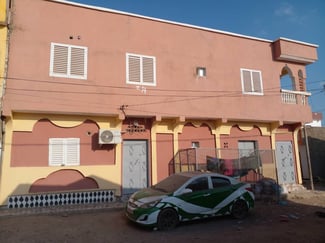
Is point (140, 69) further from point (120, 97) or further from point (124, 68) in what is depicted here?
point (120, 97)

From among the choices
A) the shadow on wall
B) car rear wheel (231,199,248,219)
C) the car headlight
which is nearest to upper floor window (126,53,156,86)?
the car headlight

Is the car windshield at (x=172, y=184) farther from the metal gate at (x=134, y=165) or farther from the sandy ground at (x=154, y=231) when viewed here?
the metal gate at (x=134, y=165)

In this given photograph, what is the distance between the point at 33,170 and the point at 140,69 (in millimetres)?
5807

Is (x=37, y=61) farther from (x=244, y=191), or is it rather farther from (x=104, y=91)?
(x=244, y=191)

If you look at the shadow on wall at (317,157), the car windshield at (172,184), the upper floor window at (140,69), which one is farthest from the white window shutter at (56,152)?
the shadow on wall at (317,157)

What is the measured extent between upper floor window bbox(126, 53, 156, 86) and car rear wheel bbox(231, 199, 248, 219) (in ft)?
19.9

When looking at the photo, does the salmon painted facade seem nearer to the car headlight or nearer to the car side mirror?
the car headlight

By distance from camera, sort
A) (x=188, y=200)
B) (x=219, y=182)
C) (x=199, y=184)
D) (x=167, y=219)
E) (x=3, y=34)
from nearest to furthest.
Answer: (x=167, y=219)
(x=188, y=200)
(x=199, y=184)
(x=219, y=182)
(x=3, y=34)

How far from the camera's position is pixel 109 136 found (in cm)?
1135

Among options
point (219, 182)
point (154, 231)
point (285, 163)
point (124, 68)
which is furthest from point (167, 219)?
point (285, 163)

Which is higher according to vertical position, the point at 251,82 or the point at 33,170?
the point at 251,82

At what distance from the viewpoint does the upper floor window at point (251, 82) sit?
1432 centimetres

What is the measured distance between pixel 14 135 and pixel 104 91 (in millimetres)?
3687

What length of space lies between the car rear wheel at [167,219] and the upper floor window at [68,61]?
6.33 metres
